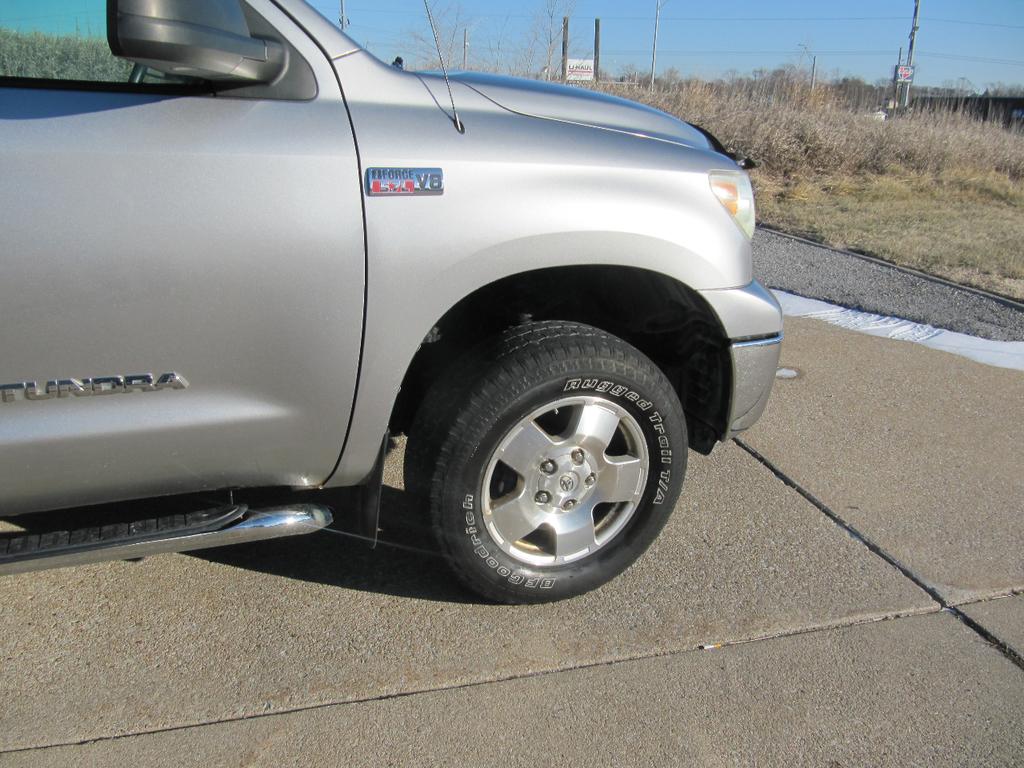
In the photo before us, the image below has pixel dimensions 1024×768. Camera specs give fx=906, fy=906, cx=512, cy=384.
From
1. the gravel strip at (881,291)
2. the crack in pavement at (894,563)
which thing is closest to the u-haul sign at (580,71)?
the gravel strip at (881,291)

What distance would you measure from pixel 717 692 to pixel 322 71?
2.04 meters

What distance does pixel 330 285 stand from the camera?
7.65 feet

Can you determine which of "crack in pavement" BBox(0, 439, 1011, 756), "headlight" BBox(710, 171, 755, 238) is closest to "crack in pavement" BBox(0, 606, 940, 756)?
"crack in pavement" BBox(0, 439, 1011, 756)

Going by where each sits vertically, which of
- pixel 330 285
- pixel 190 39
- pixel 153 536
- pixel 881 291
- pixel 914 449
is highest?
pixel 190 39

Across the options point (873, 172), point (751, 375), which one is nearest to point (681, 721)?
point (751, 375)

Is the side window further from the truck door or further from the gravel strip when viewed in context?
the gravel strip

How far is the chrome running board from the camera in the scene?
7.56 ft

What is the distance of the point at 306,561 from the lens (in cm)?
318

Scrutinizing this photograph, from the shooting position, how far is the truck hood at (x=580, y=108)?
2.75 m

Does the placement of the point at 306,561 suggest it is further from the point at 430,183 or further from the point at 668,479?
the point at 430,183

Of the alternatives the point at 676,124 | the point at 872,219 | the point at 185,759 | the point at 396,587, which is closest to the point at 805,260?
the point at 872,219

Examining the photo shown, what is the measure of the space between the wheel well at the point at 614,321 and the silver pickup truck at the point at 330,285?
0.07ft

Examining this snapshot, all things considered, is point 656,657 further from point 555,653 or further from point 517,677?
point 517,677

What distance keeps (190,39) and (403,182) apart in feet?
1.99
